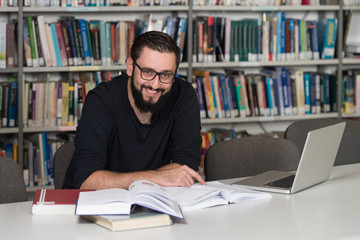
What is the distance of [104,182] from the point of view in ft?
6.92

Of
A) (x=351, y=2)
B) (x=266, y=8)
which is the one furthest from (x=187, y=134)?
(x=351, y=2)

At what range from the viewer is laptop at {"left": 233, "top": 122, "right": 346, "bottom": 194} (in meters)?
1.96

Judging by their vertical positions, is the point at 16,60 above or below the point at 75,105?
above

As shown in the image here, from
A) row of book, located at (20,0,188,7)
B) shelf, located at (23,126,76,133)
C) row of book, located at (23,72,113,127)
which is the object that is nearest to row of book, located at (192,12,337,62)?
row of book, located at (20,0,188,7)

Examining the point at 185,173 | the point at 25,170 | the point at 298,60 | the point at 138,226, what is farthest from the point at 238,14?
the point at 138,226

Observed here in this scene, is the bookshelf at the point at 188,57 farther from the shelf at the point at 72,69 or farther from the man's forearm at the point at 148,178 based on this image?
the man's forearm at the point at 148,178

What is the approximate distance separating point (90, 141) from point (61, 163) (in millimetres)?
238

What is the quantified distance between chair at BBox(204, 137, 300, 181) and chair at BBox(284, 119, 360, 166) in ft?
1.26

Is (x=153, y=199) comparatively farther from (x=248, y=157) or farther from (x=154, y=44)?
(x=248, y=157)

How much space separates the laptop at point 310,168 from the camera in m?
1.96

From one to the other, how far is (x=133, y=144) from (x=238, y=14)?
226 centimetres

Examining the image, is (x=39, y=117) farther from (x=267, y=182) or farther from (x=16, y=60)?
(x=267, y=182)

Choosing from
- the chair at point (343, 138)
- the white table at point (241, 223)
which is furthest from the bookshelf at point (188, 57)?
the white table at point (241, 223)

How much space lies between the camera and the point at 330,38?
4.37m
